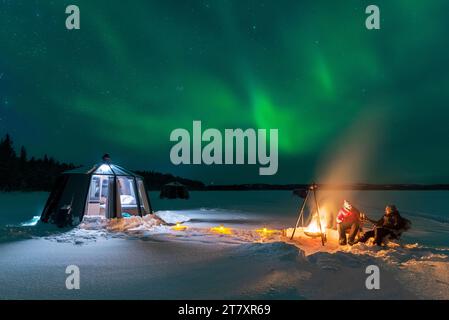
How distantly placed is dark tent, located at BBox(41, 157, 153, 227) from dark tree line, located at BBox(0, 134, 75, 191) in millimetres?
50709

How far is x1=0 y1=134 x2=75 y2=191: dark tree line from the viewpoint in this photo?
218 feet

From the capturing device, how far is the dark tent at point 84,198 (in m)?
14.3

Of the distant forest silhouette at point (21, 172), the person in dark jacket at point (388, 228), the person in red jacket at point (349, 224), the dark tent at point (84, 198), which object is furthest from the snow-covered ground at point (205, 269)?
the distant forest silhouette at point (21, 172)

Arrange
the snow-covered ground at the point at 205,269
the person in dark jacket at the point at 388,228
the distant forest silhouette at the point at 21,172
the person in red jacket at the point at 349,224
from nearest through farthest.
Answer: the snow-covered ground at the point at 205,269 → the person in dark jacket at the point at 388,228 → the person in red jacket at the point at 349,224 → the distant forest silhouette at the point at 21,172

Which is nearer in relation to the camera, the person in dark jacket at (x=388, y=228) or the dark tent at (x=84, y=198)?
the person in dark jacket at (x=388, y=228)

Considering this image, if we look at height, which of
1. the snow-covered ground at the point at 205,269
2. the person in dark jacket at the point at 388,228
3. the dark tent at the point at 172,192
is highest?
the person in dark jacket at the point at 388,228

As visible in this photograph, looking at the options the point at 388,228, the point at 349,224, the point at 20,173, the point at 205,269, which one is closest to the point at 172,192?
the point at 349,224

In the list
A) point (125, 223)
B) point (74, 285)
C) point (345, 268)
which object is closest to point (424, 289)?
point (345, 268)

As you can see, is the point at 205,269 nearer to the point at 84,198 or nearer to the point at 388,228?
the point at 388,228

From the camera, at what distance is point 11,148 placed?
Result: 228 ft

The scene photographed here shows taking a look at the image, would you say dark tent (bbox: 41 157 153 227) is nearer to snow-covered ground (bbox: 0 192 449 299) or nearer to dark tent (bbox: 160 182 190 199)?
snow-covered ground (bbox: 0 192 449 299)

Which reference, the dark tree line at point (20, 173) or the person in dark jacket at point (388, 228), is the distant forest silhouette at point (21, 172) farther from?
the person in dark jacket at point (388, 228)

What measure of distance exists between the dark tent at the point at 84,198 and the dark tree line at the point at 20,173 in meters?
50.7

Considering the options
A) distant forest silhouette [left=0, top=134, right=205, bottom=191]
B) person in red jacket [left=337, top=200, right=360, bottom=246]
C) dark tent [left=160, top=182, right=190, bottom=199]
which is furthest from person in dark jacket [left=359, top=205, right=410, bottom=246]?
distant forest silhouette [left=0, top=134, right=205, bottom=191]
